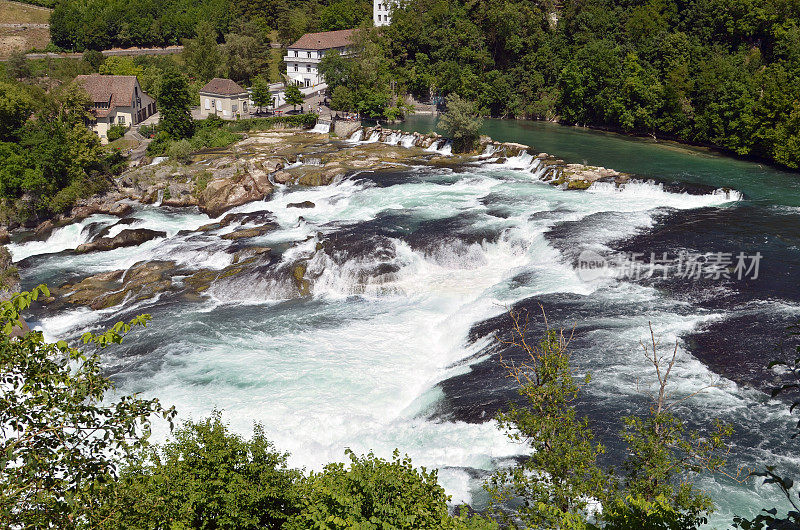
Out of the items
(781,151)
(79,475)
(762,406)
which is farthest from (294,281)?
(781,151)

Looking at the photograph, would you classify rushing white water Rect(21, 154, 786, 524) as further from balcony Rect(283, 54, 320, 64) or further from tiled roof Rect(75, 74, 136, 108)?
balcony Rect(283, 54, 320, 64)

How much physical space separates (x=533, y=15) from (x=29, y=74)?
67662 mm

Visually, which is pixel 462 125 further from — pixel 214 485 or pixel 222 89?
pixel 214 485

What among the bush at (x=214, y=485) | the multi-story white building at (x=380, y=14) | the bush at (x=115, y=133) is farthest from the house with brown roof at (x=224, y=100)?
the bush at (x=214, y=485)

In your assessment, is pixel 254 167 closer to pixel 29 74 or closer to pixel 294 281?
pixel 294 281

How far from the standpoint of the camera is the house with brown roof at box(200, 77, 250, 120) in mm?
76438

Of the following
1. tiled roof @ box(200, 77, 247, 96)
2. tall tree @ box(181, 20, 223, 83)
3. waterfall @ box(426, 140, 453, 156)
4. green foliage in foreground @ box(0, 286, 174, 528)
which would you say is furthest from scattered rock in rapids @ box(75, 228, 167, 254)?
tall tree @ box(181, 20, 223, 83)

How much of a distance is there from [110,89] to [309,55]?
29.6 metres

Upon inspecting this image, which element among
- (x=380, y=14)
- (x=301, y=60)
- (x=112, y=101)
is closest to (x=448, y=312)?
(x=112, y=101)

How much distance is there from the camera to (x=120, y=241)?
44344 millimetres

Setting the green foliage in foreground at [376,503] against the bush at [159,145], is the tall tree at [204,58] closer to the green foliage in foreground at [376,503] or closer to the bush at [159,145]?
the bush at [159,145]

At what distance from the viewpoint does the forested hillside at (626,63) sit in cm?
5947

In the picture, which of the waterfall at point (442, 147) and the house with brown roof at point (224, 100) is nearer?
the waterfall at point (442, 147)

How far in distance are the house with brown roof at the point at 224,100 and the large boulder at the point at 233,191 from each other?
26361mm
